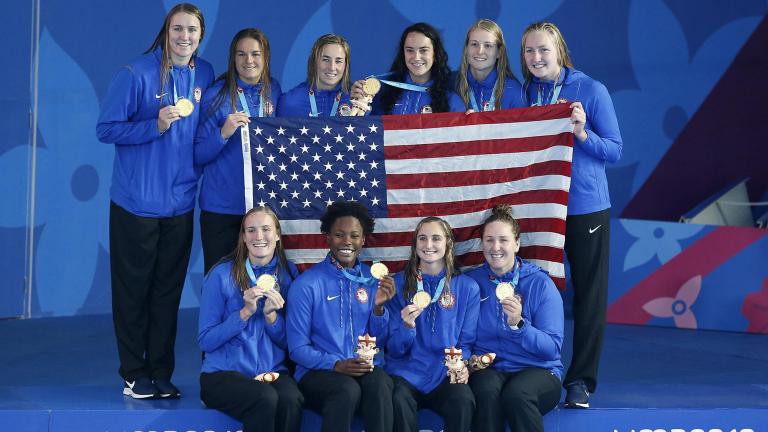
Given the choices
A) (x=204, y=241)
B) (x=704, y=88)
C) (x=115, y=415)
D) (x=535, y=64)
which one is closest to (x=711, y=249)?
(x=704, y=88)

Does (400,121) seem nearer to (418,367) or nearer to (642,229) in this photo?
(418,367)

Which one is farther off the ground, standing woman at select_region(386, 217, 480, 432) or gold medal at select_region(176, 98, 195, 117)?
gold medal at select_region(176, 98, 195, 117)

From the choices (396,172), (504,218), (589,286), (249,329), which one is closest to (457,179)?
(396,172)

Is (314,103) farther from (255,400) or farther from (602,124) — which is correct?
(255,400)

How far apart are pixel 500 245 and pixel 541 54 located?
3.37ft

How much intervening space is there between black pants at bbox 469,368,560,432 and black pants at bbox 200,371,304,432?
0.90 metres

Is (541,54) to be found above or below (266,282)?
above

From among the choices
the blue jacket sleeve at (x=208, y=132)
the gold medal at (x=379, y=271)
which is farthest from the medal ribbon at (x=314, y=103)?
the gold medal at (x=379, y=271)

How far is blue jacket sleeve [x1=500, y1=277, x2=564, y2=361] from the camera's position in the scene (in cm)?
592

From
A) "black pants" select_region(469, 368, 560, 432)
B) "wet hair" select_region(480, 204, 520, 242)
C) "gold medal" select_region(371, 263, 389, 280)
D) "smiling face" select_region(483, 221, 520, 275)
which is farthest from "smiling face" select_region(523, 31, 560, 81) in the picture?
"black pants" select_region(469, 368, 560, 432)

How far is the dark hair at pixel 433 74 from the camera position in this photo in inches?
256

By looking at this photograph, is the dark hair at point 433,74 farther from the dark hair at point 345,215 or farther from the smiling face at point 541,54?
the dark hair at point 345,215

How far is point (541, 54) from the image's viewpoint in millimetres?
6180

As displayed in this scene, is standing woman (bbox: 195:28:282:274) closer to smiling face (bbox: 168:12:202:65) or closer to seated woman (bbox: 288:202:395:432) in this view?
smiling face (bbox: 168:12:202:65)
